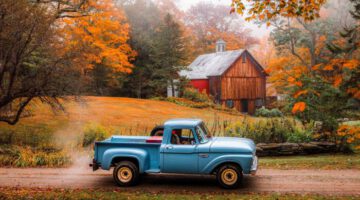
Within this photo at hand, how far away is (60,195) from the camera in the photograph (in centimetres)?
841

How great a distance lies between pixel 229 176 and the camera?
29.8 feet

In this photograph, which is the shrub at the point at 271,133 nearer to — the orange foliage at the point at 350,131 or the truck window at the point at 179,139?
the orange foliage at the point at 350,131

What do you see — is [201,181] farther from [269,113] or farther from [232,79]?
[232,79]

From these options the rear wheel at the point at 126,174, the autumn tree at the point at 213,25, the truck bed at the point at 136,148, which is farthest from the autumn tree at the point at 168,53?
the rear wheel at the point at 126,174

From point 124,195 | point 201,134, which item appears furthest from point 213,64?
point 124,195

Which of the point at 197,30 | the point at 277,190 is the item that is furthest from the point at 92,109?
the point at 197,30

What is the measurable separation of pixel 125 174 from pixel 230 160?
285cm

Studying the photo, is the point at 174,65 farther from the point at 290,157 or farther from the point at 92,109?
the point at 290,157

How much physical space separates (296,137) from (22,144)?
11.8 meters

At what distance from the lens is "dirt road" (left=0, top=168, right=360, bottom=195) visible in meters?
9.09

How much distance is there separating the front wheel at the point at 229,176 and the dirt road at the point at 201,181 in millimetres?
197

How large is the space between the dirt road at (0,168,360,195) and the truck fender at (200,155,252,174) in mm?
536

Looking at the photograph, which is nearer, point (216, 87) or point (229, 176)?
point (229, 176)

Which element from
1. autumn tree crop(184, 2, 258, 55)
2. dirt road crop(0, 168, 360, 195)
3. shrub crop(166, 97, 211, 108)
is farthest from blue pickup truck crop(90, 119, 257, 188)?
autumn tree crop(184, 2, 258, 55)
